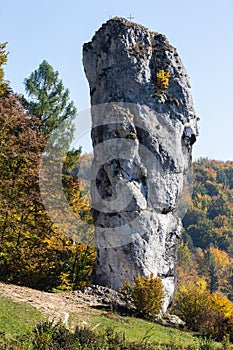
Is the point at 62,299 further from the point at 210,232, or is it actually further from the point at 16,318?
the point at 210,232

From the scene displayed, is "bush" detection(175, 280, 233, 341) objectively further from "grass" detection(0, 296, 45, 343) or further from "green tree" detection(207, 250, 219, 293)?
"green tree" detection(207, 250, 219, 293)

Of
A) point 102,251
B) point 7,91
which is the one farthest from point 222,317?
point 7,91

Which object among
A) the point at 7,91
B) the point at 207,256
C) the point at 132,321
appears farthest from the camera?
the point at 207,256

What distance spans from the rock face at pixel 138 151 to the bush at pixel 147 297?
4.23 ft

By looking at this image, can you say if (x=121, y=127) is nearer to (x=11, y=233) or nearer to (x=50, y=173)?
(x=50, y=173)

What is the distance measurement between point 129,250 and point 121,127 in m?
4.50

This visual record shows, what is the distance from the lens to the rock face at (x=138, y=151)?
17094 millimetres

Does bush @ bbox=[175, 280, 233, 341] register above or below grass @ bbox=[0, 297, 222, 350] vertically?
above

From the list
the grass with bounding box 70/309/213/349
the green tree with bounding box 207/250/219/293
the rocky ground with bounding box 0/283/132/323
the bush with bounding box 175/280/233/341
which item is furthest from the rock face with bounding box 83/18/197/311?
the green tree with bounding box 207/250/219/293

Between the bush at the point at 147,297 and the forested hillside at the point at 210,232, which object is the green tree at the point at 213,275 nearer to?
the forested hillside at the point at 210,232

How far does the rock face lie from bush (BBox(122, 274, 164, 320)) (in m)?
1.29

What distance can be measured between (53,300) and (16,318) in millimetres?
3356

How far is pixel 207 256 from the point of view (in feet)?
208

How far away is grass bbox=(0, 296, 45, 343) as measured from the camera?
9.83 m
